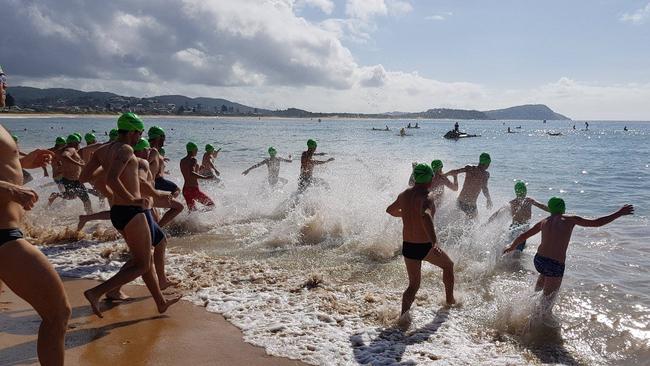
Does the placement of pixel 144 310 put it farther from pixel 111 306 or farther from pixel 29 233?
pixel 29 233

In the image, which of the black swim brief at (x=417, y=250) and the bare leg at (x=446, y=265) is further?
the bare leg at (x=446, y=265)

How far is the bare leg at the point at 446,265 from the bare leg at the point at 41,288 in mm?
3686

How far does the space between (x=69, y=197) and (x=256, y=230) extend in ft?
15.4

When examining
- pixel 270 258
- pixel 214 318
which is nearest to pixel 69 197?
pixel 270 258

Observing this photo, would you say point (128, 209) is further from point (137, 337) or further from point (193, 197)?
point (193, 197)

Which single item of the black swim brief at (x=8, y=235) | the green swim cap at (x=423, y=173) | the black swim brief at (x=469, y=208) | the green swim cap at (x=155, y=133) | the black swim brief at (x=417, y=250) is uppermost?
the green swim cap at (x=155, y=133)

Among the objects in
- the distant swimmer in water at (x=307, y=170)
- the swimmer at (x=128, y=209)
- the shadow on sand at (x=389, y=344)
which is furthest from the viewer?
the distant swimmer in water at (x=307, y=170)

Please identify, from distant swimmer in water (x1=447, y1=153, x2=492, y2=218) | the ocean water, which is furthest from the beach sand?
distant swimmer in water (x1=447, y1=153, x2=492, y2=218)

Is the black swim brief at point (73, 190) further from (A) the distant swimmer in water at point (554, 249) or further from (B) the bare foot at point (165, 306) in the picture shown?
(A) the distant swimmer in water at point (554, 249)

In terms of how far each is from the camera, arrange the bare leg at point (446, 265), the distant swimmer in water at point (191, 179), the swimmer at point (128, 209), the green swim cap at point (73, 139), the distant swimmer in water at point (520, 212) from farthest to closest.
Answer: the green swim cap at point (73, 139), the distant swimmer in water at point (191, 179), the distant swimmer in water at point (520, 212), the bare leg at point (446, 265), the swimmer at point (128, 209)

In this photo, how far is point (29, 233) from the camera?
859 cm

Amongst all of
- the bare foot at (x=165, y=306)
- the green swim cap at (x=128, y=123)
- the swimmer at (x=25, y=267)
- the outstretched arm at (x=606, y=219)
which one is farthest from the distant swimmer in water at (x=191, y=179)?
the outstretched arm at (x=606, y=219)

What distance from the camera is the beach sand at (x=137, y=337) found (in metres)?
4.15

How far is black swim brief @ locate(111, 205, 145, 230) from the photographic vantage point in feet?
15.3
